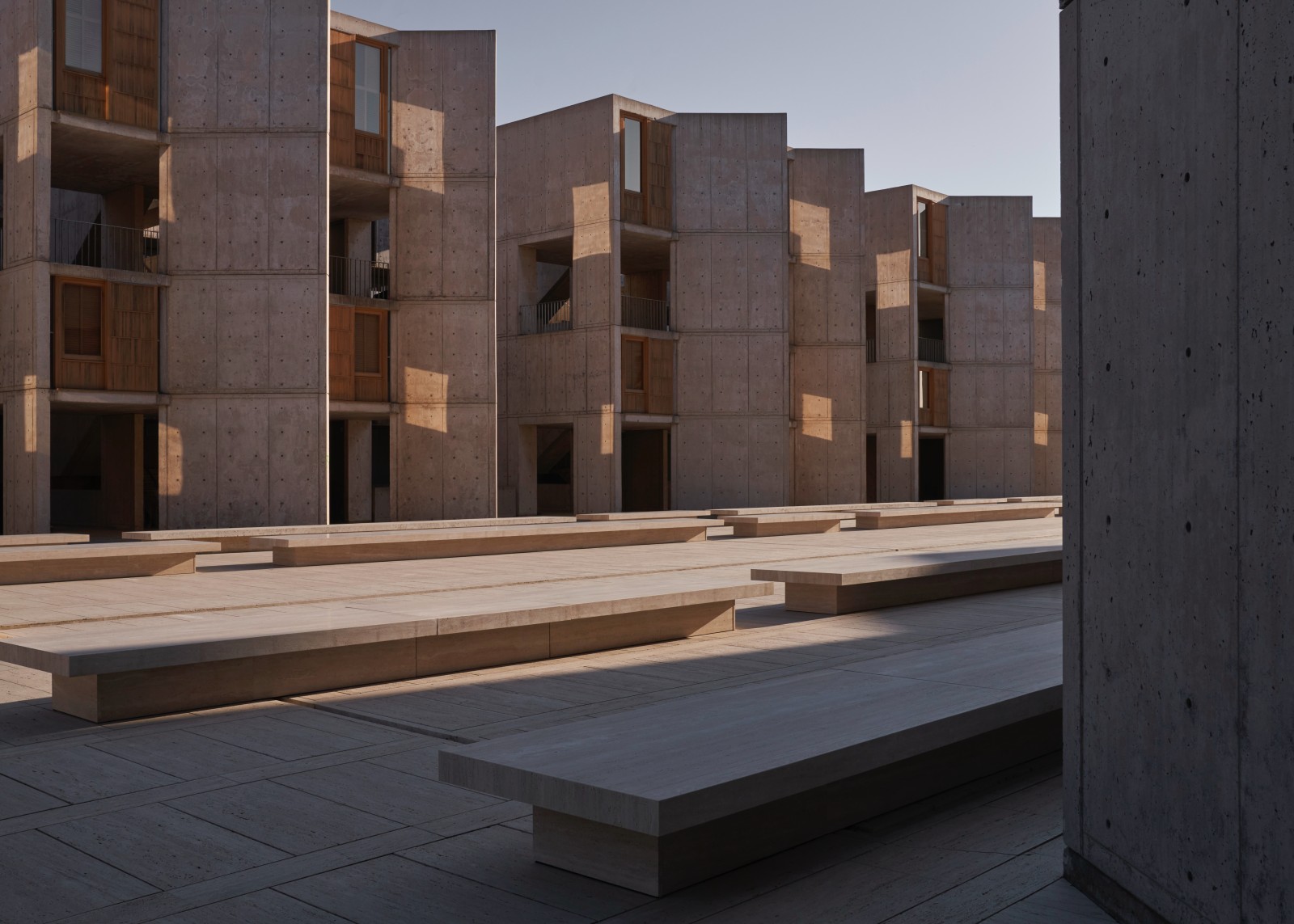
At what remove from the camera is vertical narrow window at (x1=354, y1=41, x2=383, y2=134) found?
25.4m

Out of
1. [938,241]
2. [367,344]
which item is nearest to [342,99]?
[367,344]

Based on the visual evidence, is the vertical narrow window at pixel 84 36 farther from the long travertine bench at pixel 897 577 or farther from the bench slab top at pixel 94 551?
the long travertine bench at pixel 897 577

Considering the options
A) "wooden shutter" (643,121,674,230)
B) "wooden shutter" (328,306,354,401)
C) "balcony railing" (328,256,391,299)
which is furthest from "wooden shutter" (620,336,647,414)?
"wooden shutter" (328,306,354,401)

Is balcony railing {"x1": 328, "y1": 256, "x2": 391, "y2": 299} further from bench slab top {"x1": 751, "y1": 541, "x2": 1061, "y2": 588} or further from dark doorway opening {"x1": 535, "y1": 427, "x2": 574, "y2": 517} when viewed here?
bench slab top {"x1": 751, "y1": 541, "x2": 1061, "y2": 588}

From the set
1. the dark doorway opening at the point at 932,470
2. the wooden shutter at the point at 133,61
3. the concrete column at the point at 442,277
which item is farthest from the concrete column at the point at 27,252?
the dark doorway opening at the point at 932,470

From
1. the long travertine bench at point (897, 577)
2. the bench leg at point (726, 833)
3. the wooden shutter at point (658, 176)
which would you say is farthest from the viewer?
the wooden shutter at point (658, 176)

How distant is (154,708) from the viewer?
645 centimetres

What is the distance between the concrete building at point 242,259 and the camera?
21.0m

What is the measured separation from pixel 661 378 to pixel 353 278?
8637 millimetres

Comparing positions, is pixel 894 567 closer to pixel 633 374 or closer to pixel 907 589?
pixel 907 589

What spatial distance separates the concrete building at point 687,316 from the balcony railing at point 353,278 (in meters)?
5.33

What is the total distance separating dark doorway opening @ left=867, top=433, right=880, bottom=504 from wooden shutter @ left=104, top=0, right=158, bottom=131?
1092 inches

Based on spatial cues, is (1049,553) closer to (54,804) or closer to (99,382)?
(54,804)

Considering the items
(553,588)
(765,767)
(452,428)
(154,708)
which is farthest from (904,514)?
(765,767)
